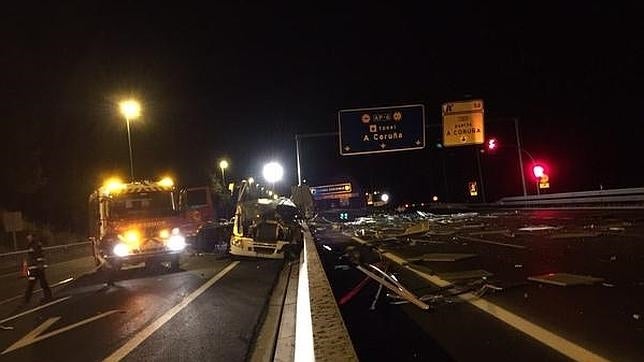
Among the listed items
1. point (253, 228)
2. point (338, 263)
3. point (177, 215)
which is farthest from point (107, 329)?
point (253, 228)

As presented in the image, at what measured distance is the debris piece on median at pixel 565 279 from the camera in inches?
435

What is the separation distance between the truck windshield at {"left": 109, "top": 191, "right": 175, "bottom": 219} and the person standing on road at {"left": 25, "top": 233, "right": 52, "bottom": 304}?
3554mm

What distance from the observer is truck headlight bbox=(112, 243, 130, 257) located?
19.5 metres

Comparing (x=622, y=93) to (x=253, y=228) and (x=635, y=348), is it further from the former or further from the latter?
(x=635, y=348)

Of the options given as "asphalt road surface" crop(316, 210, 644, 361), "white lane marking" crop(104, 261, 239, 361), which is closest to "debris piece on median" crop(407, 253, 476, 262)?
"asphalt road surface" crop(316, 210, 644, 361)

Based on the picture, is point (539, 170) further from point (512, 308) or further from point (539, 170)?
point (512, 308)

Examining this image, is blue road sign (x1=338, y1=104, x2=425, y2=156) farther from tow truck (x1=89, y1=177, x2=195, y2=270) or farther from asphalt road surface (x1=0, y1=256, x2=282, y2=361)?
asphalt road surface (x1=0, y1=256, x2=282, y2=361)

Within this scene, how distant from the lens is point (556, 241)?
63.1ft

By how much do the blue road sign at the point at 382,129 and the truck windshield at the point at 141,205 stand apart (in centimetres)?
1881

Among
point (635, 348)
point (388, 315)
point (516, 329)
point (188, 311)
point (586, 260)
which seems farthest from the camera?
point (586, 260)

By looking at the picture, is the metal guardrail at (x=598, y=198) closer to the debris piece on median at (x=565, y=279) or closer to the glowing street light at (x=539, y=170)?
the glowing street light at (x=539, y=170)

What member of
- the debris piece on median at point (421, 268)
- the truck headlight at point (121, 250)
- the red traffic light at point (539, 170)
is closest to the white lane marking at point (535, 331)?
the debris piece on median at point (421, 268)

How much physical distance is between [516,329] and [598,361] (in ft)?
5.74

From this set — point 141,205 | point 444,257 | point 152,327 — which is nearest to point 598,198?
point 444,257
